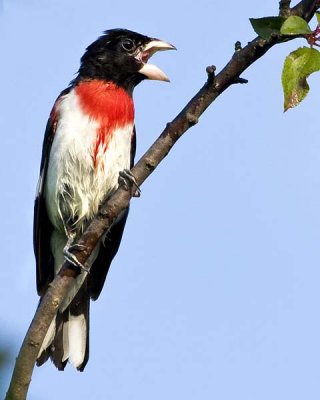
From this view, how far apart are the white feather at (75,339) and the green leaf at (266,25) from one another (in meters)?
3.64

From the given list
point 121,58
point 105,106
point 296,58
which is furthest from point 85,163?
point 296,58

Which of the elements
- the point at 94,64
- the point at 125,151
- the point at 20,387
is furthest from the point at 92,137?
the point at 20,387

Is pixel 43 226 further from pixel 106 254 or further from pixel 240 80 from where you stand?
pixel 240 80

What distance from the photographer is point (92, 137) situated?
6656mm

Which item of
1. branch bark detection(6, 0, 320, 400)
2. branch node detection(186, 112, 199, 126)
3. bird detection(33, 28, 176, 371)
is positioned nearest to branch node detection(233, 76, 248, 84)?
branch bark detection(6, 0, 320, 400)

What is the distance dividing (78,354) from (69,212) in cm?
117

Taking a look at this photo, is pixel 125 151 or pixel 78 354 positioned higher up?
pixel 125 151

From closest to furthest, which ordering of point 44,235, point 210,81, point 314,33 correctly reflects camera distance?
point 314,33 < point 210,81 < point 44,235

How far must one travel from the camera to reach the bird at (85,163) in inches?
260

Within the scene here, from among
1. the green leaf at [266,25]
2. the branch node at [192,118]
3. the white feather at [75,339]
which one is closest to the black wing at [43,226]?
the white feather at [75,339]

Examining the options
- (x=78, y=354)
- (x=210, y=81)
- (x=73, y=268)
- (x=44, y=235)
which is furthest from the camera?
(x=44, y=235)

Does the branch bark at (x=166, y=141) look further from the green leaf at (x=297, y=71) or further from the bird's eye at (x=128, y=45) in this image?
the bird's eye at (x=128, y=45)

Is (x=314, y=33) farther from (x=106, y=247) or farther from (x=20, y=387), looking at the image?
(x=106, y=247)

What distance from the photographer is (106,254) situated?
23.2 feet
